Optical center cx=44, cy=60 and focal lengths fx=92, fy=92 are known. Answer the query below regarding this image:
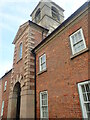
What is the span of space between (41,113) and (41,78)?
2691 mm

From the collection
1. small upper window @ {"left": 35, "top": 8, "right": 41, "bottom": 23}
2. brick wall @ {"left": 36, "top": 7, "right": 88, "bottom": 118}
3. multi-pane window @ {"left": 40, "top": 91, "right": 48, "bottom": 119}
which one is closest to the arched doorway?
brick wall @ {"left": 36, "top": 7, "right": 88, "bottom": 118}

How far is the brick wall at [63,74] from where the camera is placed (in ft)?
16.3

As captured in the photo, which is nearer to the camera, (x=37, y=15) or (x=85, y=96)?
(x=85, y=96)

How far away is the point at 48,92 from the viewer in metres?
6.83

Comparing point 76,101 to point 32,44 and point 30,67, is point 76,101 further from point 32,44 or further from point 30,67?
point 32,44

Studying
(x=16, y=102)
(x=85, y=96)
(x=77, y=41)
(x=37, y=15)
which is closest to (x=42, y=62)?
(x=77, y=41)

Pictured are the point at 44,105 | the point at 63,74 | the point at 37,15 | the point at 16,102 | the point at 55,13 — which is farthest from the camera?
the point at 37,15

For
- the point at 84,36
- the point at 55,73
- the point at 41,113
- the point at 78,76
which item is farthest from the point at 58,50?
the point at 41,113

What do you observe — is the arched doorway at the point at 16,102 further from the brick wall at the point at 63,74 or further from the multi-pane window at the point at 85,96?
the multi-pane window at the point at 85,96

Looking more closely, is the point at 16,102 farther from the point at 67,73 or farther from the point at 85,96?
the point at 85,96

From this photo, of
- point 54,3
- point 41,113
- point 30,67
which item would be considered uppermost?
point 54,3

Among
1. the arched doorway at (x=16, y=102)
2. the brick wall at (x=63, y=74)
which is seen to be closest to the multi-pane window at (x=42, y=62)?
the brick wall at (x=63, y=74)

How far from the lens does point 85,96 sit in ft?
15.1

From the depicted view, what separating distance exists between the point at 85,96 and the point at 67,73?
1.61 metres
